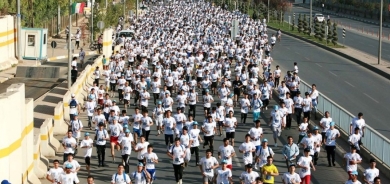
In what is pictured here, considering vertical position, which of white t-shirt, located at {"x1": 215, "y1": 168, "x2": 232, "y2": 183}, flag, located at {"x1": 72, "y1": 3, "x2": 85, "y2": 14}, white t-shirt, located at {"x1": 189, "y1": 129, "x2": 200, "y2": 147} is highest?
flag, located at {"x1": 72, "y1": 3, "x2": 85, "y2": 14}

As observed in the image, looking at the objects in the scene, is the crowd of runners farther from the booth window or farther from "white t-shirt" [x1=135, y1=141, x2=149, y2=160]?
the booth window

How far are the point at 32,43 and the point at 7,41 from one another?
7.83 feet

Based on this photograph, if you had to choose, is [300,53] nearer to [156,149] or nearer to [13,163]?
[156,149]

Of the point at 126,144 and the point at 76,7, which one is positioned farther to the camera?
the point at 76,7

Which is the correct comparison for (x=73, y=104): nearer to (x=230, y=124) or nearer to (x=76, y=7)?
(x=230, y=124)

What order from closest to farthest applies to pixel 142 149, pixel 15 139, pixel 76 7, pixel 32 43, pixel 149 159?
pixel 15 139 → pixel 149 159 → pixel 142 149 → pixel 76 7 → pixel 32 43

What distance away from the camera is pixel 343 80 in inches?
1774

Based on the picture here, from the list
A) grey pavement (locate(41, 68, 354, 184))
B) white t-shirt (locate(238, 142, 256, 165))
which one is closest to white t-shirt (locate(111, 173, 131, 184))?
grey pavement (locate(41, 68, 354, 184))

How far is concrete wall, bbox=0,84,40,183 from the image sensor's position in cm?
1819

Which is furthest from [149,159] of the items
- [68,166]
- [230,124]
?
[230,124]

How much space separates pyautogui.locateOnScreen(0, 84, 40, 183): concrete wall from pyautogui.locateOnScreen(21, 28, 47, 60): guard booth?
99.6ft

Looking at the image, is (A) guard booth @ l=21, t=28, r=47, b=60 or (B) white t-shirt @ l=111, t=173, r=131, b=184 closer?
(B) white t-shirt @ l=111, t=173, r=131, b=184

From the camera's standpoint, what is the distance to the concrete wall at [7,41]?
1921 inches

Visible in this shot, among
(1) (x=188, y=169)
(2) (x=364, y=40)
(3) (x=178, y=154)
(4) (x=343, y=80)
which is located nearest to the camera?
(3) (x=178, y=154)
